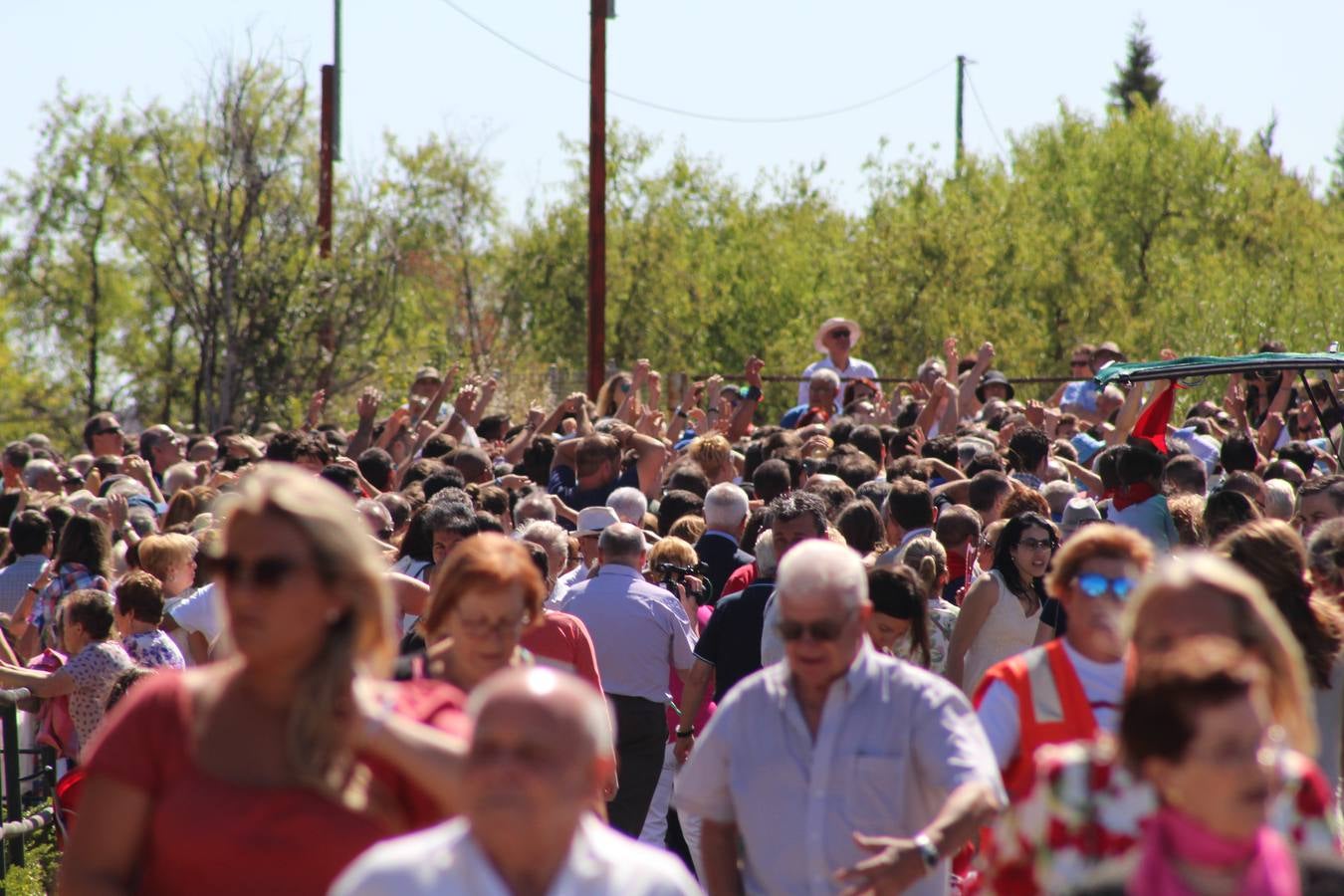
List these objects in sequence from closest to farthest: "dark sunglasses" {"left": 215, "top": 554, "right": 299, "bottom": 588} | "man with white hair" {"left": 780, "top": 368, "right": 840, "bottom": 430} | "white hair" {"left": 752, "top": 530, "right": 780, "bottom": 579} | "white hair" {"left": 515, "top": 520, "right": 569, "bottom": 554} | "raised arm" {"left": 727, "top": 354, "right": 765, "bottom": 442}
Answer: "dark sunglasses" {"left": 215, "top": 554, "right": 299, "bottom": 588}, "white hair" {"left": 752, "top": 530, "right": 780, "bottom": 579}, "white hair" {"left": 515, "top": 520, "right": 569, "bottom": 554}, "raised arm" {"left": 727, "top": 354, "right": 765, "bottom": 442}, "man with white hair" {"left": 780, "top": 368, "right": 840, "bottom": 430}

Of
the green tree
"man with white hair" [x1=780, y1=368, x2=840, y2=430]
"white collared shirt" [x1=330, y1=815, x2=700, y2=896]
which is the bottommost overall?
"white collared shirt" [x1=330, y1=815, x2=700, y2=896]

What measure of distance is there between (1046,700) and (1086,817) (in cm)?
124

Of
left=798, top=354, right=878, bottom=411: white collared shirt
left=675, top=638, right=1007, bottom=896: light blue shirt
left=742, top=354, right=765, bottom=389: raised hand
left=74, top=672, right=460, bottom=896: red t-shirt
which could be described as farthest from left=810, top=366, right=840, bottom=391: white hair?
left=74, top=672, right=460, bottom=896: red t-shirt

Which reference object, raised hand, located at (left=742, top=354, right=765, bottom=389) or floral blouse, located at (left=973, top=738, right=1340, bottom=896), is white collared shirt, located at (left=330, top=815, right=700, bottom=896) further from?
raised hand, located at (left=742, top=354, right=765, bottom=389)

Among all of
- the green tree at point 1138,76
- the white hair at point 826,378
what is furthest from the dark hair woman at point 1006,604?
the green tree at point 1138,76

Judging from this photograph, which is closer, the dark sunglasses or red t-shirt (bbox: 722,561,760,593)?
the dark sunglasses

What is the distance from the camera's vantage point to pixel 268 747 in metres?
3.27

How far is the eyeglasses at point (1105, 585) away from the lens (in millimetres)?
4539

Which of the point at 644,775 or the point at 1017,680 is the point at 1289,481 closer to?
the point at 644,775

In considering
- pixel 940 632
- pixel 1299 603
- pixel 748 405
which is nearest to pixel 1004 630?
pixel 940 632

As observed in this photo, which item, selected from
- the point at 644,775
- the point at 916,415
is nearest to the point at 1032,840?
the point at 644,775

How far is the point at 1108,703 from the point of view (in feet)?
14.7

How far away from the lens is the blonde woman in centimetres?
321

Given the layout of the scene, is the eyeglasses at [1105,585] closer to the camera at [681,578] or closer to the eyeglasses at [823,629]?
the eyeglasses at [823,629]
